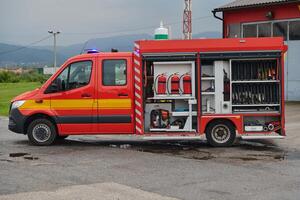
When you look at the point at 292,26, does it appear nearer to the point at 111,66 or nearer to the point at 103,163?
the point at 111,66

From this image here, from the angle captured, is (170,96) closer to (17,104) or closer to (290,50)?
(17,104)

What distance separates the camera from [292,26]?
997 inches

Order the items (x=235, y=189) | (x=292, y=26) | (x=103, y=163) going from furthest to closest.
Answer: (x=292, y=26)
(x=103, y=163)
(x=235, y=189)

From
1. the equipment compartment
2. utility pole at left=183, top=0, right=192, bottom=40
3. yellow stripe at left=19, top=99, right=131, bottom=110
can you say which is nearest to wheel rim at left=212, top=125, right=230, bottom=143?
the equipment compartment

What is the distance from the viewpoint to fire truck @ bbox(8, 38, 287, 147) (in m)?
12.5

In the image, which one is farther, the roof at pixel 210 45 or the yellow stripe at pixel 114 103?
the yellow stripe at pixel 114 103

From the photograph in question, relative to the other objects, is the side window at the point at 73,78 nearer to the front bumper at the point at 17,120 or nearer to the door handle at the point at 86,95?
the door handle at the point at 86,95

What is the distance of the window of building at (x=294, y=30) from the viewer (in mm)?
25125

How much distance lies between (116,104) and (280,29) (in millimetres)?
15196

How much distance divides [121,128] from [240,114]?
2.75 metres

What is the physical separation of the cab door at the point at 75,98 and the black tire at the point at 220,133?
2.71 m

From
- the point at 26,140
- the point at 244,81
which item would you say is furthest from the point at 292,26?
the point at 26,140

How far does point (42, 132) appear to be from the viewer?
13008 mm

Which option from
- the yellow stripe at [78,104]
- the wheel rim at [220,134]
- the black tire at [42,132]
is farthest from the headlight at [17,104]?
the wheel rim at [220,134]
